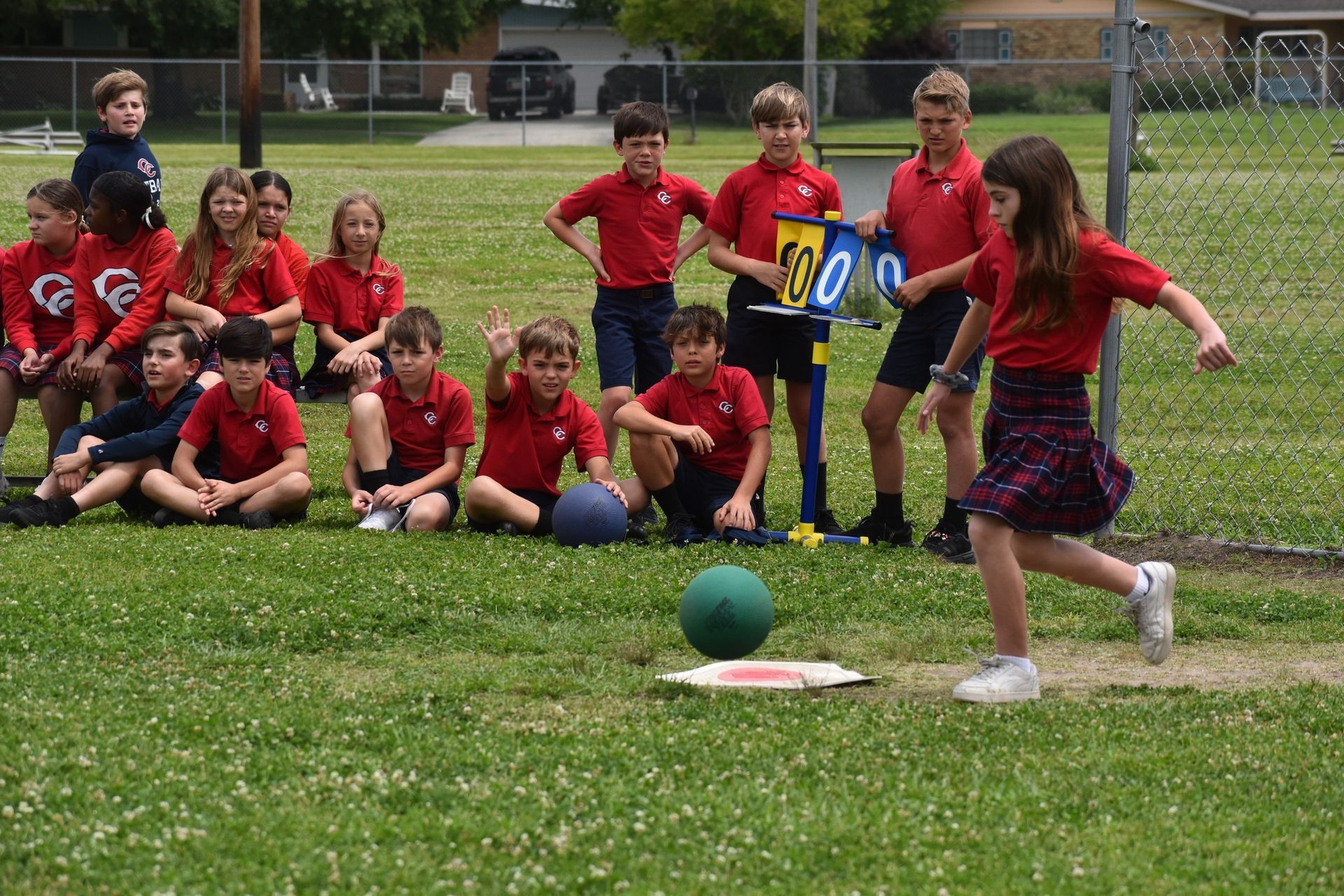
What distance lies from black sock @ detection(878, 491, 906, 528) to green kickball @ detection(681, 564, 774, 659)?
200 centimetres

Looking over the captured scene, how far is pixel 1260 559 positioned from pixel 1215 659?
1763 millimetres

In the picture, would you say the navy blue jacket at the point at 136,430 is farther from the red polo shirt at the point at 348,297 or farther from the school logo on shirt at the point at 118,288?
the red polo shirt at the point at 348,297

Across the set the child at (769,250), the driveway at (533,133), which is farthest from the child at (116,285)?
the driveway at (533,133)

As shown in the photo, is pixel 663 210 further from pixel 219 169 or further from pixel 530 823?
pixel 530 823

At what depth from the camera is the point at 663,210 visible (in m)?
8.05

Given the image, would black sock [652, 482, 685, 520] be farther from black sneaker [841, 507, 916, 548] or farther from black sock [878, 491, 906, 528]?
black sock [878, 491, 906, 528]

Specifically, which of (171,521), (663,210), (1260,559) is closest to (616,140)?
(663,210)

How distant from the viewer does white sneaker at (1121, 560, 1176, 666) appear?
5297mm

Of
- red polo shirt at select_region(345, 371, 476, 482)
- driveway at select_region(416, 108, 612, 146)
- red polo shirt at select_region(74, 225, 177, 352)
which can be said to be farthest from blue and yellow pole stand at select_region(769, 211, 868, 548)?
driveway at select_region(416, 108, 612, 146)

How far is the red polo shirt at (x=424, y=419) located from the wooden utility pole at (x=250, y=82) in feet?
61.4

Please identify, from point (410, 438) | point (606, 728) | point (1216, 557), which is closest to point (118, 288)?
point (410, 438)

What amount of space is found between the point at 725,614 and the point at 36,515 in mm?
3666

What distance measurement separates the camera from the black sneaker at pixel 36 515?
7.33 metres

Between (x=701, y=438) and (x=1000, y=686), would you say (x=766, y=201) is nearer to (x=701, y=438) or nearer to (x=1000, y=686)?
(x=701, y=438)
